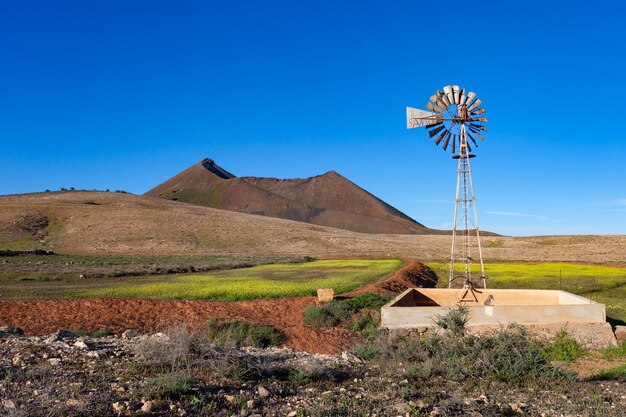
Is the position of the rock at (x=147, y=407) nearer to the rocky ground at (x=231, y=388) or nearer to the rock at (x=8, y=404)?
the rocky ground at (x=231, y=388)

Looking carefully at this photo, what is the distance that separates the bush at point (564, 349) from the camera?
1534 cm

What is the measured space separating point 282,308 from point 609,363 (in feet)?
40.5

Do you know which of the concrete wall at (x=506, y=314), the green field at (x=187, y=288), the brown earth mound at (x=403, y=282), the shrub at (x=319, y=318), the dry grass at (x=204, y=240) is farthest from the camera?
the dry grass at (x=204, y=240)

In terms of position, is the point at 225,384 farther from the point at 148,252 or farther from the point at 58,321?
the point at 148,252

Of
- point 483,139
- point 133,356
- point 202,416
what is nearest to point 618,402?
point 202,416

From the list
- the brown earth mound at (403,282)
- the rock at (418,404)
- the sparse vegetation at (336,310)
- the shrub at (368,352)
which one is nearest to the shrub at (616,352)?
the shrub at (368,352)

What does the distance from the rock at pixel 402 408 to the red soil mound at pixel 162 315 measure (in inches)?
355

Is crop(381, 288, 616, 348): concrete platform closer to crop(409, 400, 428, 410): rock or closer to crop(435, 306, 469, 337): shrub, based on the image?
→ crop(435, 306, 469, 337): shrub

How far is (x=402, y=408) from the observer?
845 cm

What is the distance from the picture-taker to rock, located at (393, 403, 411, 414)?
837 centimetres

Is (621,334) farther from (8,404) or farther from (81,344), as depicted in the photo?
(8,404)

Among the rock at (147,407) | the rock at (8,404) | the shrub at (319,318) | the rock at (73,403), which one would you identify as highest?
the rock at (8,404)

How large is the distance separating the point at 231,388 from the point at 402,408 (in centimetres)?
292

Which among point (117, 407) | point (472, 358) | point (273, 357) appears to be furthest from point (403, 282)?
point (117, 407)
